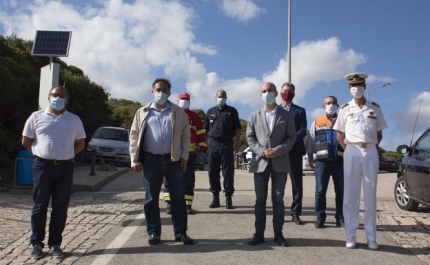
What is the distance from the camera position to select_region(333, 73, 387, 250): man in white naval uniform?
572cm

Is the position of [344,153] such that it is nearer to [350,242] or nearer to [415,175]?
[350,242]

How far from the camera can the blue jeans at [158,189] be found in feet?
19.0

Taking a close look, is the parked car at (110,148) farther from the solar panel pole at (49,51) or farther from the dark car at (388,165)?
the dark car at (388,165)

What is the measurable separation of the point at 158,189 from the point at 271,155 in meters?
1.48

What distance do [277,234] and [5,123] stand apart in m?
13.8

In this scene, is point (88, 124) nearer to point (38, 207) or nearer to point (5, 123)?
point (5, 123)

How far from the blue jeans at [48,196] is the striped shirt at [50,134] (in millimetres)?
128

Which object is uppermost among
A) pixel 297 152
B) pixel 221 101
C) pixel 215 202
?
pixel 221 101

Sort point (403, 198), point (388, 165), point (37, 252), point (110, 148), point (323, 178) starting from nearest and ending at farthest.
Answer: point (37, 252)
point (323, 178)
point (403, 198)
point (110, 148)
point (388, 165)

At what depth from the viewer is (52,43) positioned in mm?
10539

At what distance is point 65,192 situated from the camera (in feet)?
17.6

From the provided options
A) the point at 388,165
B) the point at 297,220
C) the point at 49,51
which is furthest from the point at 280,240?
the point at 388,165

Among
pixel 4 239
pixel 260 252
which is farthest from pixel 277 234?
pixel 4 239

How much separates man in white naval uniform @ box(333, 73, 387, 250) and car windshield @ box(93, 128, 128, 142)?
15.8 metres
